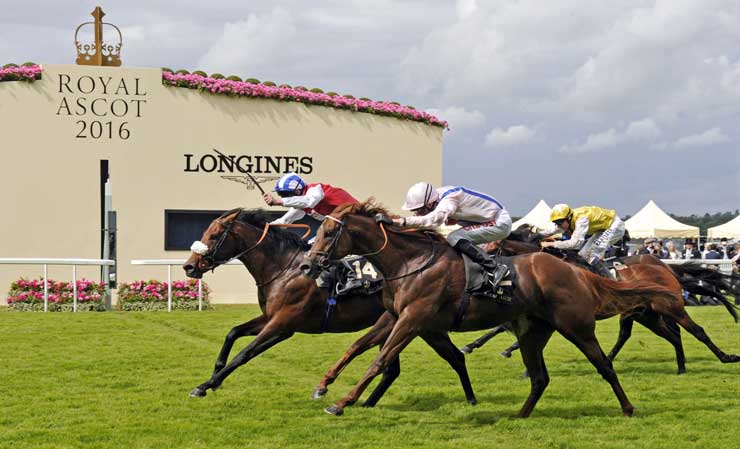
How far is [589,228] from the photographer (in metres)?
9.55

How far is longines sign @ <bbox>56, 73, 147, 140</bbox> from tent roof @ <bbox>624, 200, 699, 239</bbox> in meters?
17.1

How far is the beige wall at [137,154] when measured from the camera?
1670 cm

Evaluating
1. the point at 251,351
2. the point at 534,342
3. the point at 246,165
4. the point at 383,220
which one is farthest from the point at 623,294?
the point at 246,165

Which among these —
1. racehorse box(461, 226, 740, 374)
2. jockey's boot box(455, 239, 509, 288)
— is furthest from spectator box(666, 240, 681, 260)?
jockey's boot box(455, 239, 509, 288)

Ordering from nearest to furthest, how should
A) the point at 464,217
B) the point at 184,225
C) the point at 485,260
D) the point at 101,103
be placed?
1. the point at 485,260
2. the point at 464,217
3. the point at 101,103
4. the point at 184,225

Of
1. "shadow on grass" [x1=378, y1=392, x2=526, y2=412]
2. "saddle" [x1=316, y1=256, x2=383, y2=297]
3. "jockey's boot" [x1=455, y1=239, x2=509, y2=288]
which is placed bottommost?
"shadow on grass" [x1=378, y1=392, x2=526, y2=412]

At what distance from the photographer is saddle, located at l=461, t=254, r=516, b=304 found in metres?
6.54

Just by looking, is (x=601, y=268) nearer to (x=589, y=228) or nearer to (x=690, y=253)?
Result: (x=589, y=228)

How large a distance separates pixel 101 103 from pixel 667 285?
37.2 ft

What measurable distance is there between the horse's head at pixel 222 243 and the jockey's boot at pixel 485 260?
184 cm

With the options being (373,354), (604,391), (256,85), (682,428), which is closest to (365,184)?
(256,85)

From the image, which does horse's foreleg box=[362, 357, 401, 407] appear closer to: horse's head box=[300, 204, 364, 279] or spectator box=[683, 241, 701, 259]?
horse's head box=[300, 204, 364, 279]

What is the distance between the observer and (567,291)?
6.62m

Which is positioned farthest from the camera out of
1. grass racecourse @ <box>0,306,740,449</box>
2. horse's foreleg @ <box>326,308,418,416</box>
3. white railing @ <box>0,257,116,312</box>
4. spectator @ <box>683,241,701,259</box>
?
spectator @ <box>683,241,701,259</box>
